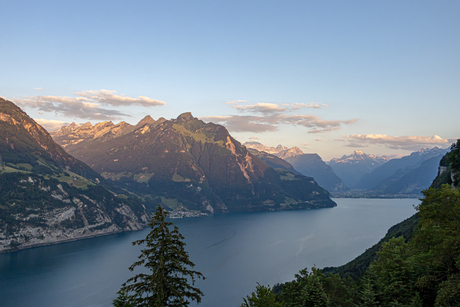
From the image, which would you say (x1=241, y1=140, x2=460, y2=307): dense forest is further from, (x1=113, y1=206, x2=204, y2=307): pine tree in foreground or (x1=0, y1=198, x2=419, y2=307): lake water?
(x1=0, y1=198, x2=419, y2=307): lake water

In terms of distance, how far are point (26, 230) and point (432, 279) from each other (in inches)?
8133

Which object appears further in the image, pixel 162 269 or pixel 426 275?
pixel 426 275

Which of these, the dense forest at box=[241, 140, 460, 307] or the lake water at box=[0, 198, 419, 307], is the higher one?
the dense forest at box=[241, 140, 460, 307]

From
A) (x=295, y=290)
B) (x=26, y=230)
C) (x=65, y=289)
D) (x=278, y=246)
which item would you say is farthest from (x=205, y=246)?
(x=295, y=290)

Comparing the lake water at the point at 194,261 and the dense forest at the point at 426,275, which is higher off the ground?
the dense forest at the point at 426,275

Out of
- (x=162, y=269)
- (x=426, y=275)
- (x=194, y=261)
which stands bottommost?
(x=194, y=261)

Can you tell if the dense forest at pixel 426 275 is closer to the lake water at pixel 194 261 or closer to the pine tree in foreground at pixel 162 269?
the pine tree in foreground at pixel 162 269

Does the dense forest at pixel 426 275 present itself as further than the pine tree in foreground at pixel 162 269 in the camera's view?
Yes

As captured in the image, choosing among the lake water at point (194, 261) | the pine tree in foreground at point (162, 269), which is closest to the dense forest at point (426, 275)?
the pine tree in foreground at point (162, 269)

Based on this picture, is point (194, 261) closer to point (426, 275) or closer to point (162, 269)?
point (426, 275)

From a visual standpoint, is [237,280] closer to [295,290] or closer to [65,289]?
[65,289]

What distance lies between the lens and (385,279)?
35844mm

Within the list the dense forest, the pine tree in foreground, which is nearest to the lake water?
the dense forest

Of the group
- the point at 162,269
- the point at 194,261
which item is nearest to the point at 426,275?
the point at 162,269
